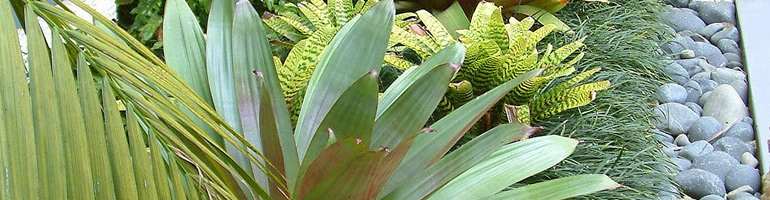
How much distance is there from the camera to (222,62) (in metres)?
1.64

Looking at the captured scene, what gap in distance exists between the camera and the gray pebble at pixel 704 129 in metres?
3.23

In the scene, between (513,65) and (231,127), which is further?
(513,65)

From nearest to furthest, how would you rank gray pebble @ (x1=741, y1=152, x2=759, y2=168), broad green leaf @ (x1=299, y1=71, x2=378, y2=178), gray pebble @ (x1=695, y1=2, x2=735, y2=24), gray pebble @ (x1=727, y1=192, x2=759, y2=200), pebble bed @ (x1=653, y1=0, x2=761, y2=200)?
broad green leaf @ (x1=299, y1=71, x2=378, y2=178) < gray pebble @ (x1=727, y1=192, x2=759, y2=200) < pebble bed @ (x1=653, y1=0, x2=761, y2=200) < gray pebble @ (x1=741, y1=152, x2=759, y2=168) < gray pebble @ (x1=695, y1=2, x2=735, y2=24)

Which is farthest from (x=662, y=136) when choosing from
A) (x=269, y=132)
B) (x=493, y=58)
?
→ (x=269, y=132)

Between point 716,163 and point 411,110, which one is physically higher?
point 411,110

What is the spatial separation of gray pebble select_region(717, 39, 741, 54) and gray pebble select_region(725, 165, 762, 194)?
4.31 ft

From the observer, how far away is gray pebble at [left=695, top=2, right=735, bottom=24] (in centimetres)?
433

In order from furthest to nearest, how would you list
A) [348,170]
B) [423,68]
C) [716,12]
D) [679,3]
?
[679,3] → [716,12] → [423,68] → [348,170]

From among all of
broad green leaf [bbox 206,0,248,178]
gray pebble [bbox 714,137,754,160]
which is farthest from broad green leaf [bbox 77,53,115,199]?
gray pebble [bbox 714,137,754,160]

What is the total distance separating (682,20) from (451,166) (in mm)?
3094

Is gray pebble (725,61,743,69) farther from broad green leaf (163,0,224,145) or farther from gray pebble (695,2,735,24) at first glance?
broad green leaf (163,0,224,145)

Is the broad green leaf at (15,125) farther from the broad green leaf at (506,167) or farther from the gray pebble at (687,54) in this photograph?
the gray pebble at (687,54)

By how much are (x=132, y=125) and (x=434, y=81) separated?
95 cm

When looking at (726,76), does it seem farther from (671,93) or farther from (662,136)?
(662,136)
